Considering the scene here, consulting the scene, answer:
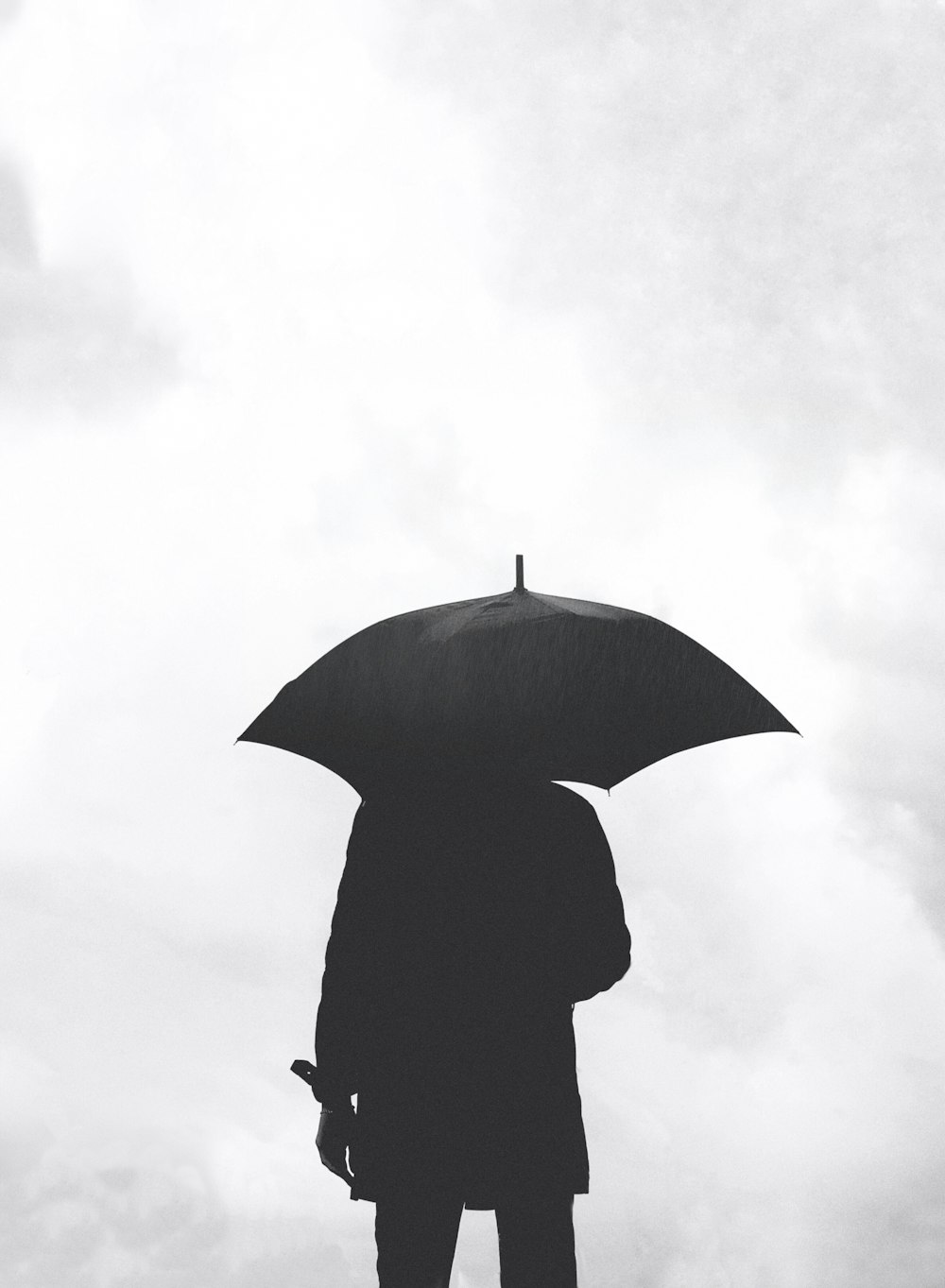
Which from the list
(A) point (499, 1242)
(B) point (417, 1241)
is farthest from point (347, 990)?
(A) point (499, 1242)

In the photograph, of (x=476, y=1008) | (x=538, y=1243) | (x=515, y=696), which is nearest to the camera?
(x=538, y=1243)

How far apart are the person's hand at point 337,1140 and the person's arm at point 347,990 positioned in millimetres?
30

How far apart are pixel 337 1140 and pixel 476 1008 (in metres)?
0.70

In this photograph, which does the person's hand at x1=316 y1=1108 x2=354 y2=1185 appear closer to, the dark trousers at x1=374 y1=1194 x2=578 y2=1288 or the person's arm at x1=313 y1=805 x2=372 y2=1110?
the person's arm at x1=313 y1=805 x2=372 y2=1110

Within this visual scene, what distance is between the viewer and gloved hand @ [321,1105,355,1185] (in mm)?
4672

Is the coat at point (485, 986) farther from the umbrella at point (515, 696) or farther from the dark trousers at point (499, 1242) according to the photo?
the umbrella at point (515, 696)

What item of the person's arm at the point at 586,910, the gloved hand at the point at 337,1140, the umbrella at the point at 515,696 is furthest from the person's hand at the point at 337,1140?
the umbrella at the point at 515,696

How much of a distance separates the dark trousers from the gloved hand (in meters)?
0.25

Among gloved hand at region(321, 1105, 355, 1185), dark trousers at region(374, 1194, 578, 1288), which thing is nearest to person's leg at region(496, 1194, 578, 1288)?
dark trousers at region(374, 1194, 578, 1288)

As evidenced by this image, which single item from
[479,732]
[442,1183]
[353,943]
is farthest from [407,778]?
[442,1183]

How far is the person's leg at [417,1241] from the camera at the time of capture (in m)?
4.41

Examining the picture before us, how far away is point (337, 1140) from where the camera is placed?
4684 mm

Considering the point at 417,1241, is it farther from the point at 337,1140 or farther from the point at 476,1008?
the point at 476,1008

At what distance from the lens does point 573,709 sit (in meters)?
4.73
